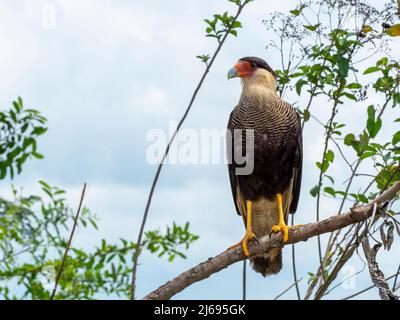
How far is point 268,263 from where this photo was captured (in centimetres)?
477

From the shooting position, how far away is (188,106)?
363cm

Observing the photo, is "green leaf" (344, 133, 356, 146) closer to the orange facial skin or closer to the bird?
the bird

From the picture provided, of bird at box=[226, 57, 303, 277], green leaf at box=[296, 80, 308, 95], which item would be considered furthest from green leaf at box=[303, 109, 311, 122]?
green leaf at box=[296, 80, 308, 95]

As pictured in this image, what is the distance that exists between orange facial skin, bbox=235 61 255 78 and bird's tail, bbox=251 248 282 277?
142cm

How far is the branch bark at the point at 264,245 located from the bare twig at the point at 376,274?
26 cm

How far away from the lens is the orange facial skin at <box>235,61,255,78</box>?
5219 mm

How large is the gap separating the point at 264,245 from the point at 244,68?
59.4 inches

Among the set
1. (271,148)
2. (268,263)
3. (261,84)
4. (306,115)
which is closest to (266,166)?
(271,148)

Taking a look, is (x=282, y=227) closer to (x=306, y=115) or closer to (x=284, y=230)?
(x=284, y=230)

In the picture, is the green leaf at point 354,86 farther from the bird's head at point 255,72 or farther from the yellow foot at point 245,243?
the yellow foot at point 245,243
